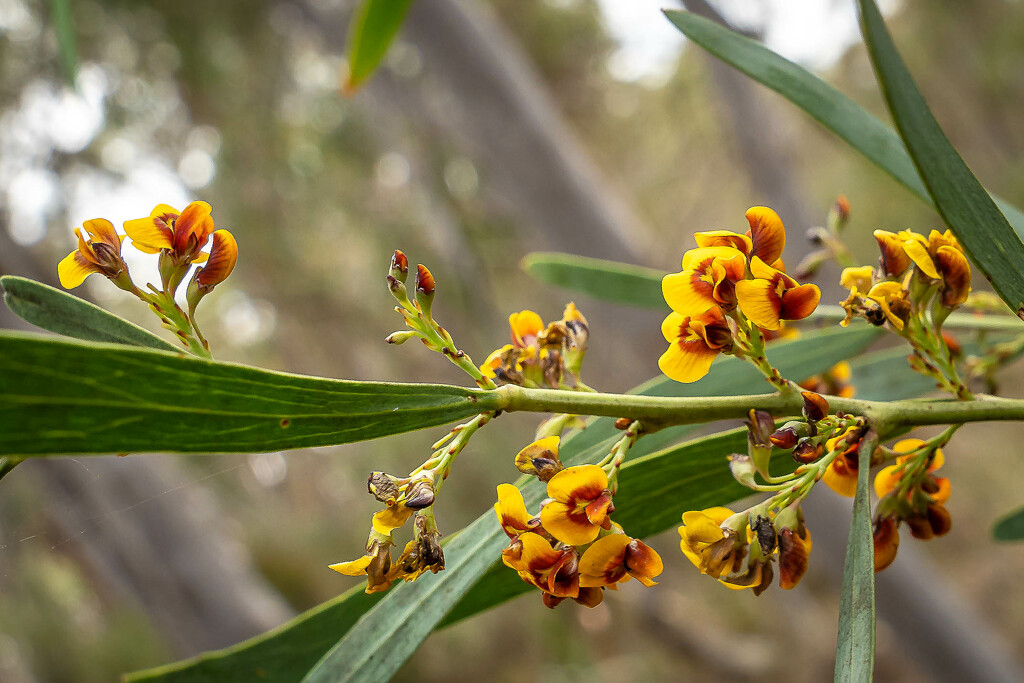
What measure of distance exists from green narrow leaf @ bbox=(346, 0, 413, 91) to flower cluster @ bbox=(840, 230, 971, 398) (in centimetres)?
62

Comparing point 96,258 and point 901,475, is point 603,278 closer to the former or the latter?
point 901,475

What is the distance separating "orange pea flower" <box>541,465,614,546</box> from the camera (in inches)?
13.1

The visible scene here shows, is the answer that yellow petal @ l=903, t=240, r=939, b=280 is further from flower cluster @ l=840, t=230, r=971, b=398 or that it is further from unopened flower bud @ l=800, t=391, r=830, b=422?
unopened flower bud @ l=800, t=391, r=830, b=422

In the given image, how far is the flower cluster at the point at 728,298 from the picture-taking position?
0.36 meters

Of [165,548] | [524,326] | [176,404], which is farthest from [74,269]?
[165,548]

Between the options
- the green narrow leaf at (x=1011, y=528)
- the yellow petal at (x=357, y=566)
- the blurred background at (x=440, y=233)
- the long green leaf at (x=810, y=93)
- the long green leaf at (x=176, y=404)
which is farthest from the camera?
the blurred background at (x=440, y=233)

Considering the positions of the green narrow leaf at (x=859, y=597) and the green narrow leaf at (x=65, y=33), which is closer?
the green narrow leaf at (x=859, y=597)

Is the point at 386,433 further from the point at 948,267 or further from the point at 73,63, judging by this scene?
the point at 73,63

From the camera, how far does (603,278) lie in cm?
69

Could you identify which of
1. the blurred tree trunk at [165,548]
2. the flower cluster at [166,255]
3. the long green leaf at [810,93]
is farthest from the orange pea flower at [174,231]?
the blurred tree trunk at [165,548]

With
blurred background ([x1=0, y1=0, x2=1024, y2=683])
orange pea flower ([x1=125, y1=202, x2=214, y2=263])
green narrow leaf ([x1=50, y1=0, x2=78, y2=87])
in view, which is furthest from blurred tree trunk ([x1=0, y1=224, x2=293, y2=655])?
orange pea flower ([x1=125, y1=202, x2=214, y2=263])

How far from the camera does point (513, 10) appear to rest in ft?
11.2

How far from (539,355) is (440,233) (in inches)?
121

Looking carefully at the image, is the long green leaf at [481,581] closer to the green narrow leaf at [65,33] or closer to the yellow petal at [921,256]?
the yellow petal at [921,256]
